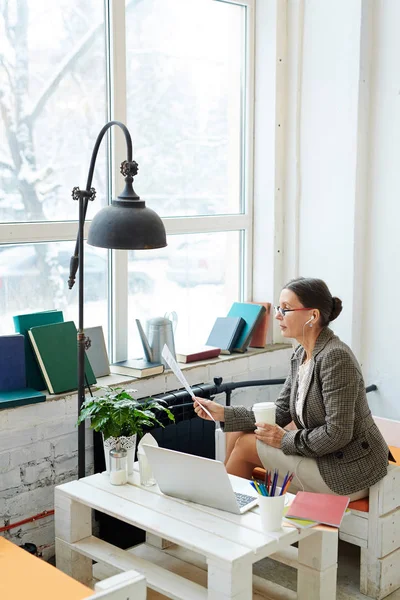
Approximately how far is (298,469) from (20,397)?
1.16m

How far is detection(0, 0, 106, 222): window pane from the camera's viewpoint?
3.42 m

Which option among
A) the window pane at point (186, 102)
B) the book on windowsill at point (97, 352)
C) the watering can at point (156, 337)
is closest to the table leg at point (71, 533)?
the book on windowsill at point (97, 352)

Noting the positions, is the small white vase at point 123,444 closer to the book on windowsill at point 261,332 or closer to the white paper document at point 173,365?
the white paper document at point 173,365

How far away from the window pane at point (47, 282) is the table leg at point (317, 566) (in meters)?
1.52

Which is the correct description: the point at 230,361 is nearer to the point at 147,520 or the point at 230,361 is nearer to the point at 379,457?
the point at 379,457

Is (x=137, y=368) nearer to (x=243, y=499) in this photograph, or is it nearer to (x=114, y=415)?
(x=114, y=415)

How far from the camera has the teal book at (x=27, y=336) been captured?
346 cm

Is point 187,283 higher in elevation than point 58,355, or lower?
higher

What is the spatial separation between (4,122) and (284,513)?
195 cm

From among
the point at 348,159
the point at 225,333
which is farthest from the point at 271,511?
the point at 348,159

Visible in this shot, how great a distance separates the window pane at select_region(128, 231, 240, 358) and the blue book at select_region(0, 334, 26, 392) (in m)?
0.79

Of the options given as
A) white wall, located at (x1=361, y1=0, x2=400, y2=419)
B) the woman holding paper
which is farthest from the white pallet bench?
white wall, located at (x1=361, y1=0, x2=400, y2=419)

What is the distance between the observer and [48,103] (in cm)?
356

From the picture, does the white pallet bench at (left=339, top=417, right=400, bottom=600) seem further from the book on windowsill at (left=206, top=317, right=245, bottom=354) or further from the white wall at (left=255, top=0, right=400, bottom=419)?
the book on windowsill at (left=206, top=317, right=245, bottom=354)
